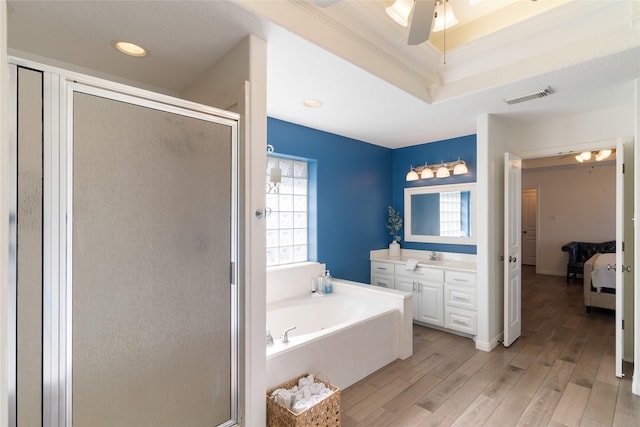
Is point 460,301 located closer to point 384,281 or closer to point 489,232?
point 489,232

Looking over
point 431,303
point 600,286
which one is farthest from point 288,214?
point 600,286

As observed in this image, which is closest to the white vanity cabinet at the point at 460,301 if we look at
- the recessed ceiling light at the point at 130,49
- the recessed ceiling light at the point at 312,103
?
the recessed ceiling light at the point at 312,103

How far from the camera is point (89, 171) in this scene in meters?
1.20

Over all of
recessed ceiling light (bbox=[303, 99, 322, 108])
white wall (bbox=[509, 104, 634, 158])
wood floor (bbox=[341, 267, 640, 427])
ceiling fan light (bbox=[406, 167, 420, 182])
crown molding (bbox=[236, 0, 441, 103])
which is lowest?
wood floor (bbox=[341, 267, 640, 427])

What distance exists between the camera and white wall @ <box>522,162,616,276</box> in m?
6.23

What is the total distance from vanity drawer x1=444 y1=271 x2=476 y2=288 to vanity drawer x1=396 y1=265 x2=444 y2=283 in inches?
3.5

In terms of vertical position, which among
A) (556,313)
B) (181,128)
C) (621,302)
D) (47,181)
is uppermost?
(181,128)

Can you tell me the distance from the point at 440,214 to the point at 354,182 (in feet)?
4.23

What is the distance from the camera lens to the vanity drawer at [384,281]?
412 centimetres

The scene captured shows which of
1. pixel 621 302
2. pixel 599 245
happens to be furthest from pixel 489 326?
pixel 599 245

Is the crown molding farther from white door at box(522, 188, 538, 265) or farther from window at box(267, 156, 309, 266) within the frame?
white door at box(522, 188, 538, 265)

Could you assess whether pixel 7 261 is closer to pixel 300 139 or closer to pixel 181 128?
pixel 181 128

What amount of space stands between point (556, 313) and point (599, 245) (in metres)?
2.95

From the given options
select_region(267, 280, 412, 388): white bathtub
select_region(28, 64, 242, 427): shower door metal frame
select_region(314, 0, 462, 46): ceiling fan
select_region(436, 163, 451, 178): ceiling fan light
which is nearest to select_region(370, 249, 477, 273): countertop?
select_region(267, 280, 412, 388): white bathtub
